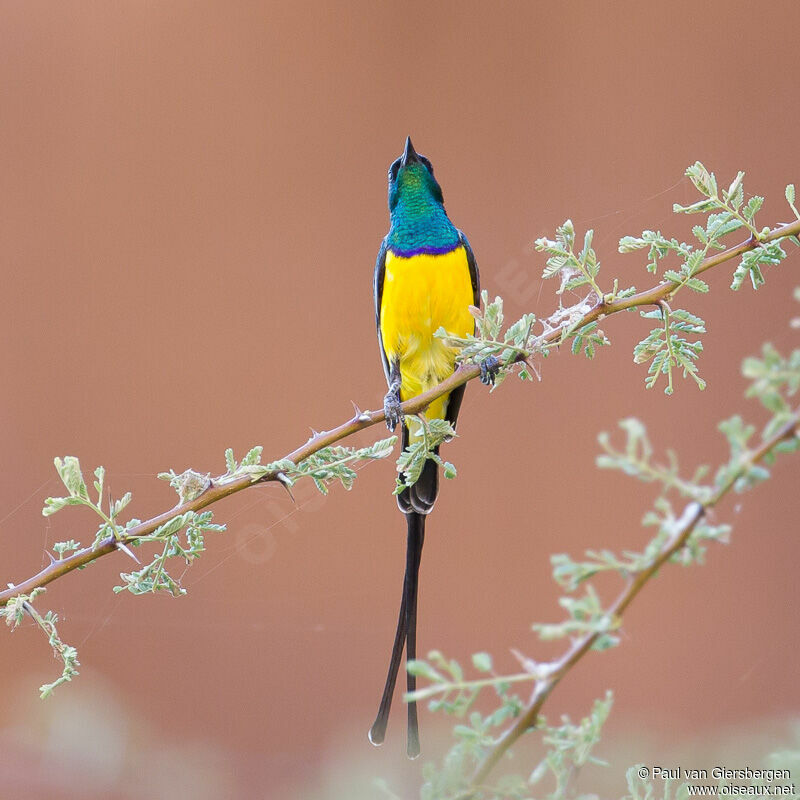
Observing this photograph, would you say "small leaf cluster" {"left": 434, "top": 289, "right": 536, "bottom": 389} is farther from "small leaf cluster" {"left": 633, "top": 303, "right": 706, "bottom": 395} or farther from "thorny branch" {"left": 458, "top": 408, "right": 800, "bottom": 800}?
"thorny branch" {"left": 458, "top": 408, "right": 800, "bottom": 800}

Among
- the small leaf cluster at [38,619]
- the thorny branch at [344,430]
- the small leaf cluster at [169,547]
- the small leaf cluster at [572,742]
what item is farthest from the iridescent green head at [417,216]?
the small leaf cluster at [572,742]

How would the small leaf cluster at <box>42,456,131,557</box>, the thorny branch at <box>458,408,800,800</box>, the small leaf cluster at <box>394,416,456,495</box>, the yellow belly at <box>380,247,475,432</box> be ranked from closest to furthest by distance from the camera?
the thorny branch at <box>458,408,800,800</box> → the small leaf cluster at <box>42,456,131,557</box> → the small leaf cluster at <box>394,416,456,495</box> → the yellow belly at <box>380,247,475,432</box>

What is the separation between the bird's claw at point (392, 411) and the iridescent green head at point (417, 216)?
0.23m

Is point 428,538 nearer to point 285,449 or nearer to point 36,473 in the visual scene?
point 285,449

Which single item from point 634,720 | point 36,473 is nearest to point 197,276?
point 36,473

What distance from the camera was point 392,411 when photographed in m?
0.92

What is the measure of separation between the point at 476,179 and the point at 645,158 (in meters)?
0.43

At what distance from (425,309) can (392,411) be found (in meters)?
0.55

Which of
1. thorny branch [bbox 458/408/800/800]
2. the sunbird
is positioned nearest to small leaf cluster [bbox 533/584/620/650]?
thorny branch [bbox 458/408/800/800]

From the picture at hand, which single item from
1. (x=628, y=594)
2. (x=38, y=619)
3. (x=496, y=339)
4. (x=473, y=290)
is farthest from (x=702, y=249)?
(x=473, y=290)

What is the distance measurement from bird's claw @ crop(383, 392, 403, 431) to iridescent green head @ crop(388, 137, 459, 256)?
233 mm

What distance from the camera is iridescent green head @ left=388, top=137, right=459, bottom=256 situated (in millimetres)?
1471

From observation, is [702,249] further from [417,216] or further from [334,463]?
[417,216]

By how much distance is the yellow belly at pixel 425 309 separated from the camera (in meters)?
1.44
